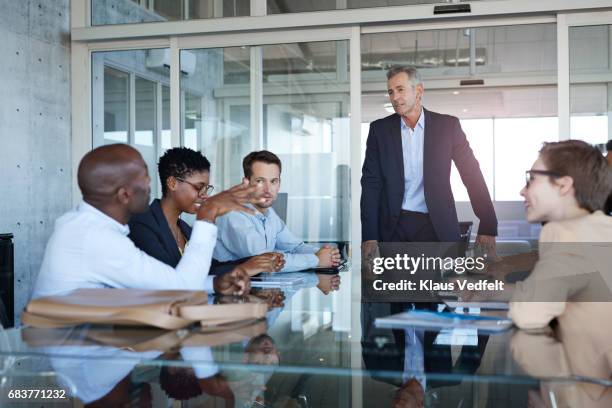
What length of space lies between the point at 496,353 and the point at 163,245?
5.44 ft

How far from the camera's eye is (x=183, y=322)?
5.28ft

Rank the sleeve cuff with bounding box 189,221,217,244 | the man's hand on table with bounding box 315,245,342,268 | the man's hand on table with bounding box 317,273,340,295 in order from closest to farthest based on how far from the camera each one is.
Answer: the sleeve cuff with bounding box 189,221,217,244
the man's hand on table with bounding box 317,273,340,295
the man's hand on table with bounding box 315,245,342,268

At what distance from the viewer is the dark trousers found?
14.2 ft

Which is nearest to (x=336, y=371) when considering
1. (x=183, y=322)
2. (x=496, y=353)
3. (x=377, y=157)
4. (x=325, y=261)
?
(x=496, y=353)

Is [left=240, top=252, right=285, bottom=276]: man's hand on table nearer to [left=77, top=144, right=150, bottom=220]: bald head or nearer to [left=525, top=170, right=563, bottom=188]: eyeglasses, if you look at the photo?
[left=77, top=144, right=150, bottom=220]: bald head

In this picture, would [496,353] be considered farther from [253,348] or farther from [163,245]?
[163,245]

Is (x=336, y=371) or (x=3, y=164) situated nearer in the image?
(x=336, y=371)

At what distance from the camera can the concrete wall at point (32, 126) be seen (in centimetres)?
532

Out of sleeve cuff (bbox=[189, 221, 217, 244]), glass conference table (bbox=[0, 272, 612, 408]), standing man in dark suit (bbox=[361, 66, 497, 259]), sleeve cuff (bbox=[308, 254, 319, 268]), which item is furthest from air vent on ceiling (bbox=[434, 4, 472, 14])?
glass conference table (bbox=[0, 272, 612, 408])

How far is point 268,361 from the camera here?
1.38m

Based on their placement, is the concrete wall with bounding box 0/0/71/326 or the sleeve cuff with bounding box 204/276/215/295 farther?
the concrete wall with bounding box 0/0/71/326

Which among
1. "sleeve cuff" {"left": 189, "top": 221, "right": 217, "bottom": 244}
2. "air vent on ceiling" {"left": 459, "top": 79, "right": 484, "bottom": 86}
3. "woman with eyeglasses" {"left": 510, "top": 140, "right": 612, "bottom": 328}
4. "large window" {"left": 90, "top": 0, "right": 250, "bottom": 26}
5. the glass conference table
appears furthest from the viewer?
"air vent on ceiling" {"left": 459, "top": 79, "right": 484, "bottom": 86}

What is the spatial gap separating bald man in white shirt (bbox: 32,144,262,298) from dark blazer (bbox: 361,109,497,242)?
7.98 ft

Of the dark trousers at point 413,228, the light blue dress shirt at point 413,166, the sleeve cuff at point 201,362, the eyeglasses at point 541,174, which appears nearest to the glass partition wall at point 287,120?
the light blue dress shirt at point 413,166
